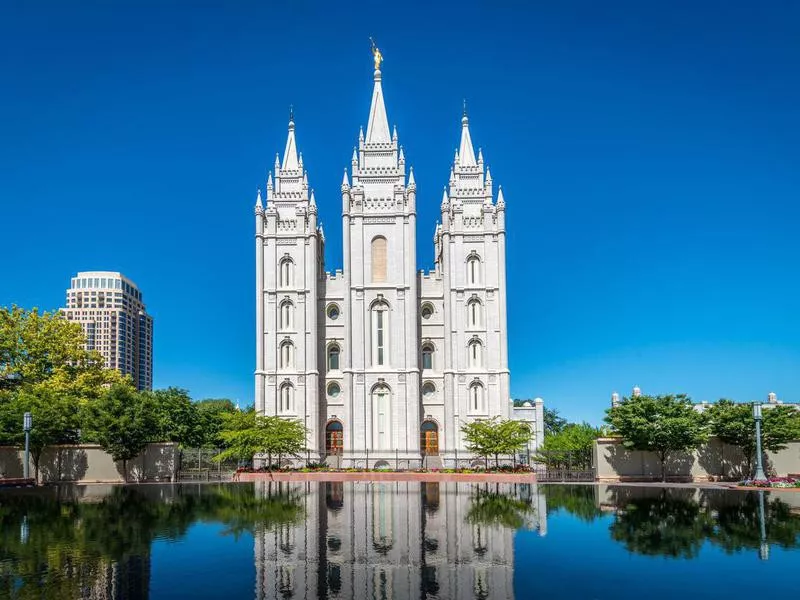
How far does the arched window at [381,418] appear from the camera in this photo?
5719 centimetres

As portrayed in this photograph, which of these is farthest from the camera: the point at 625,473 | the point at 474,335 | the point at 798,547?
the point at 474,335

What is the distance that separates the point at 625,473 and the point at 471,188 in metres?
28.3

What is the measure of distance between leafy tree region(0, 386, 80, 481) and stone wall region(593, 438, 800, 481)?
30800 mm

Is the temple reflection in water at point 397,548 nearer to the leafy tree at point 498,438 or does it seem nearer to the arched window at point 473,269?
the leafy tree at point 498,438

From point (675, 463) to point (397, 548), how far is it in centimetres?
2851

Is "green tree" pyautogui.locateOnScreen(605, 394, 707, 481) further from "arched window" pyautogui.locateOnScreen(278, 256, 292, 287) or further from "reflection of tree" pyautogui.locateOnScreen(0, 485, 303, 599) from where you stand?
"arched window" pyautogui.locateOnScreen(278, 256, 292, 287)

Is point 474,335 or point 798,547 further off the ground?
point 474,335

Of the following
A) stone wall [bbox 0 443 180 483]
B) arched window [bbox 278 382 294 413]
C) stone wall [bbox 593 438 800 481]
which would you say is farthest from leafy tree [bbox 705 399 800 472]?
stone wall [bbox 0 443 180 483]

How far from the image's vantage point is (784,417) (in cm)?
3972

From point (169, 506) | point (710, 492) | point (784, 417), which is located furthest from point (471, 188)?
point (169, 506)

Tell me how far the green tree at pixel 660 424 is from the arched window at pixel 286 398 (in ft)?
85.1

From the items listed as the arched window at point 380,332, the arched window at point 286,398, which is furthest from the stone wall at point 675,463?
the arched window at point 286,398

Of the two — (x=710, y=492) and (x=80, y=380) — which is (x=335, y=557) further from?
(x=80, y=380)

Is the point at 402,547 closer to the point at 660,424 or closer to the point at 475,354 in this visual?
the point at 660,424
